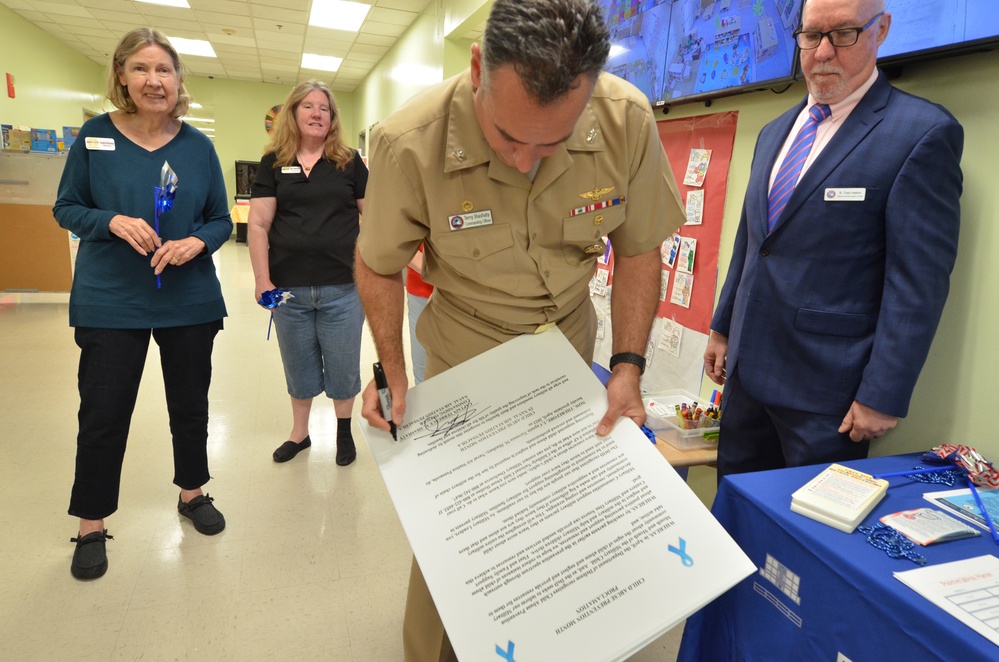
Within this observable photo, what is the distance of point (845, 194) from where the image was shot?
4.50ft

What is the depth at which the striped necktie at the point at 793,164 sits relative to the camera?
153 cm

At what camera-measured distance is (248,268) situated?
27.6ft

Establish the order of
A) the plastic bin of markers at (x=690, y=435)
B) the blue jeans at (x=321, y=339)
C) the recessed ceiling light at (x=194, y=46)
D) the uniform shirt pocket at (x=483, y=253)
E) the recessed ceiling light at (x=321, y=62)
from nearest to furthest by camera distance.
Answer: the uniform shirt pocket at (x=483, y=253) → the plastic bin of markers at (x=690, y=435) → the blue jeans at (x=321, y=339) → the recessed ceiling light at (x=194, y=46) → the recessed ceiling light at (x=321, y=62)

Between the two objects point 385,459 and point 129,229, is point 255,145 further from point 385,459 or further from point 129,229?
point 385,459

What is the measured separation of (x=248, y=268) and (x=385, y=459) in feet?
27.0

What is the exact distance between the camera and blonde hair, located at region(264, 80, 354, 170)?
2426mm

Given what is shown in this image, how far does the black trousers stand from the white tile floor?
268mm

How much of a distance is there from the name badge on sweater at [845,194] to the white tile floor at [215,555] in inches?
51.1

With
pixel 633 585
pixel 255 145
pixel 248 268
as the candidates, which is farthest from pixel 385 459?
pixel 255 145

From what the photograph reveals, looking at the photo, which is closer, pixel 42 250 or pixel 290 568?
pixel 290 568

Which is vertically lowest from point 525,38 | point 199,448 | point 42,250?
point 199,448

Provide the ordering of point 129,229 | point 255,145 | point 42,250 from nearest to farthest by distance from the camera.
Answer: point 129,229 < point 42,250 < point 255,145

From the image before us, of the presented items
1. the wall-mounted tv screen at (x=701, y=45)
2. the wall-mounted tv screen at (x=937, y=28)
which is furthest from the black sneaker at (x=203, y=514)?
the wall-mounted tv screen at (x=937, y=28)

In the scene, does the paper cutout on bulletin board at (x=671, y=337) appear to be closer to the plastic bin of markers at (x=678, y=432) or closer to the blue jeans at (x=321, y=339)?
the plastic bin of markers at (x=678, y=432)
